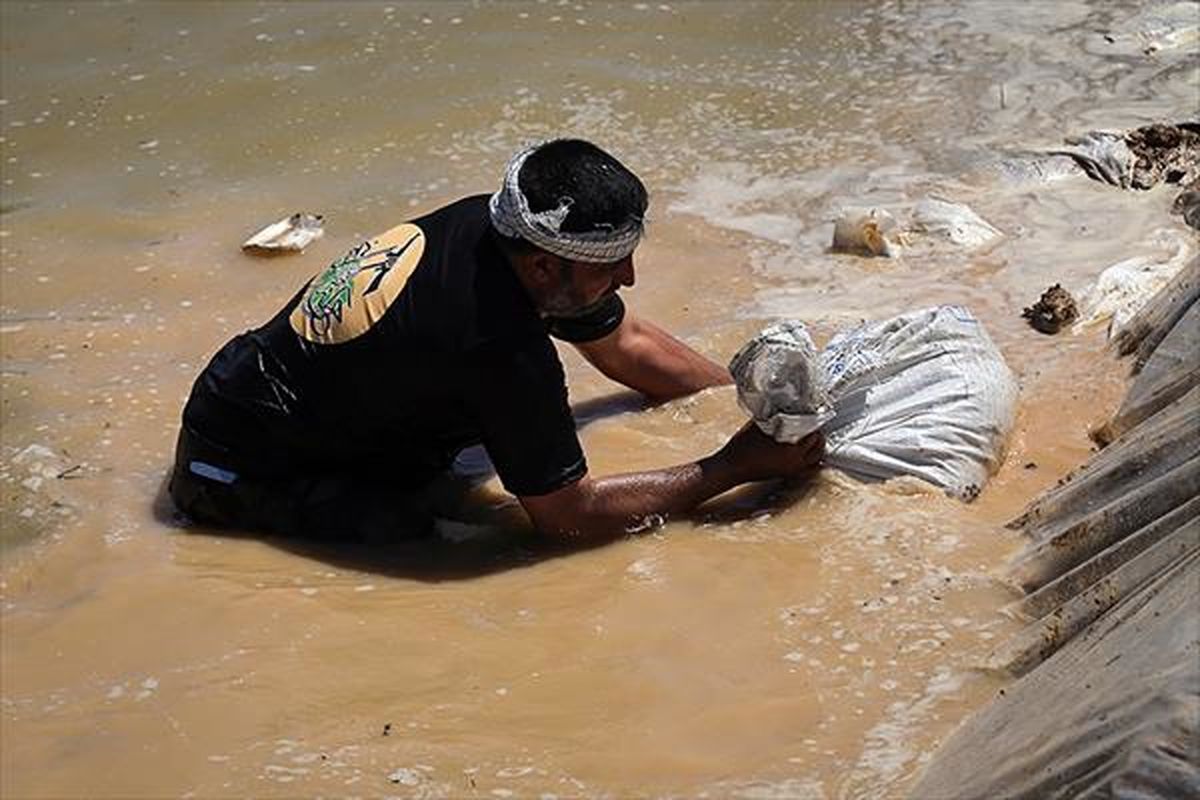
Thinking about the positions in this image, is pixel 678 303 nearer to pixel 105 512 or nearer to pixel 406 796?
pixel 105 512

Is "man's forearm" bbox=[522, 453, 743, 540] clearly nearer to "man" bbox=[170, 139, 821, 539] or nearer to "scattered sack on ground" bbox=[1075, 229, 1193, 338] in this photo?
"man" bbox=[170, 139, 821, 539]

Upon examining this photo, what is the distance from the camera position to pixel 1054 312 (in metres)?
4.48

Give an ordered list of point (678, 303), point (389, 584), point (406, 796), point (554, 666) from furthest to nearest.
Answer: point (678, 303)
point (389, 584)
point (554, 666)
point (406, 796)

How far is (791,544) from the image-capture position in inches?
142

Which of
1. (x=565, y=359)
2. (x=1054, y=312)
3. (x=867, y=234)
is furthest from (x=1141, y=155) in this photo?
(x=565, y=359)

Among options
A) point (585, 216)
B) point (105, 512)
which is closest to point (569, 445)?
point (585, 216)

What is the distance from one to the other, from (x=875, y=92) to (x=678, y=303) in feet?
5.39

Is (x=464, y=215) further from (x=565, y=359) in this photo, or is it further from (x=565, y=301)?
(x=565, y=359)

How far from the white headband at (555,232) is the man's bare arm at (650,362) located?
2.60ft

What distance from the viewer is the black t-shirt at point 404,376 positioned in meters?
3.52

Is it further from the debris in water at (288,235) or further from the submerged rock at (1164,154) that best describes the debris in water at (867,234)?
the debris in water at (288,235)

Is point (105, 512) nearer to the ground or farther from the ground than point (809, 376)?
nearer to the ground

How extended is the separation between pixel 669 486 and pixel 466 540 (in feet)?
1.54

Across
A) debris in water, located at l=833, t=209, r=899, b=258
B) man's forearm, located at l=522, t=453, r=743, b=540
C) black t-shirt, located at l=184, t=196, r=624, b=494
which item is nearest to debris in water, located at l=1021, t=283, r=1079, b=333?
debris in water, located at l=833, t=209, r=899, b=258
